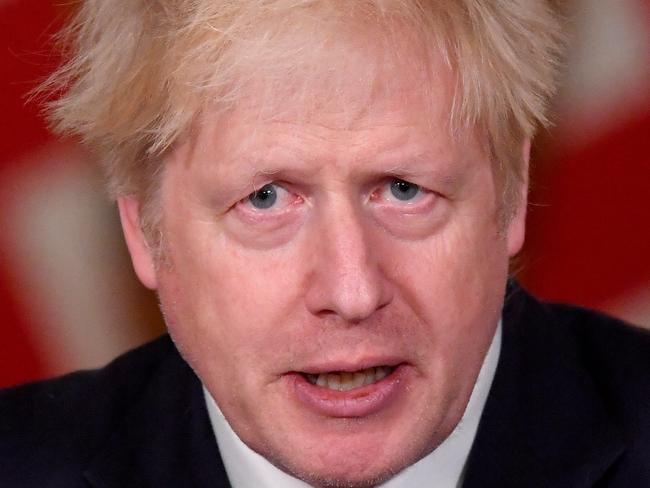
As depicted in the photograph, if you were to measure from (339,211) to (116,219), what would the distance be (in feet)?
4.02

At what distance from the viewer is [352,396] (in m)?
1.40

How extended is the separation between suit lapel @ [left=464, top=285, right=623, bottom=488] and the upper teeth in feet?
0.77

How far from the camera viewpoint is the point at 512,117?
1.46 meters

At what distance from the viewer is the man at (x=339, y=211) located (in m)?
1.34

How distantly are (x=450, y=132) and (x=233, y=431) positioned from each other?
0.49 metres

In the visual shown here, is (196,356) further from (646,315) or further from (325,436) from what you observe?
(646,315)

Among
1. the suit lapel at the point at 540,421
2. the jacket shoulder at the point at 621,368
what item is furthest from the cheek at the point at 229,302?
the jacket shoulder at the point at 621,368

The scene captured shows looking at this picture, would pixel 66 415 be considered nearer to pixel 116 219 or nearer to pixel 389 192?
pixel 389 192

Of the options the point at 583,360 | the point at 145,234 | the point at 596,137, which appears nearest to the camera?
the point at 145,234

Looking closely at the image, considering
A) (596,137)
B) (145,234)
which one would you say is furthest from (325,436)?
(596,137)

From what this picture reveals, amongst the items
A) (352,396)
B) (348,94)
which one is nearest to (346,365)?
(352,396)

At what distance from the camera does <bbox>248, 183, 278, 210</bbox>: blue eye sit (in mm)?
1396

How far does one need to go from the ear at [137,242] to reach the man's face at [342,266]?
96 mm

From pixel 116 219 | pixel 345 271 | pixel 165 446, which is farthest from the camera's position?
pixel 116 219
